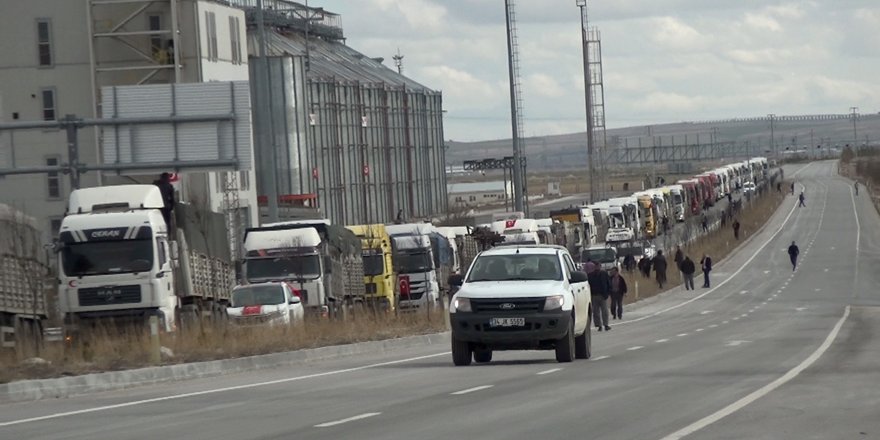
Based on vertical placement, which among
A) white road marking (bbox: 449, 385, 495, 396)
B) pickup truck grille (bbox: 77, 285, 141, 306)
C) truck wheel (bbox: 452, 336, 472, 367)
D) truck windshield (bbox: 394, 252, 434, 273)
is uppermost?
pickup truck grille (bbox: 77, 285, 141, 306)

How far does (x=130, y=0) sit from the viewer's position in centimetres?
7281

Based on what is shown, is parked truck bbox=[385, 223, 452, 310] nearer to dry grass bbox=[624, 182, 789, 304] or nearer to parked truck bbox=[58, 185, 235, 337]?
dry grass bbox=[624, 182, 789, 304]

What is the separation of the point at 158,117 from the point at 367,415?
2559 centimetres

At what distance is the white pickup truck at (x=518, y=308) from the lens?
2492cm

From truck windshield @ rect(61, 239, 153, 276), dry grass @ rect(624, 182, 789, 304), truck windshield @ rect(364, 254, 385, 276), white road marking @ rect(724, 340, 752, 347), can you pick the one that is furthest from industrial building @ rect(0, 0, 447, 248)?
white road marking @ rect(724, 340, 752, 347)

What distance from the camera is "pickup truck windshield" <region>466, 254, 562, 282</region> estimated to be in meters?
26.2

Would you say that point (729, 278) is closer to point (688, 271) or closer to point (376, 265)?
point (688, 271)

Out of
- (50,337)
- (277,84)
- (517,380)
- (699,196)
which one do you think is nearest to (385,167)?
(277,84)

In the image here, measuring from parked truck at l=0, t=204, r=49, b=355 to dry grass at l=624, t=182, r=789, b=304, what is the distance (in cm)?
3281

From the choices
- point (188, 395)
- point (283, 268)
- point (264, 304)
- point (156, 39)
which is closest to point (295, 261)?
point (283, 268)

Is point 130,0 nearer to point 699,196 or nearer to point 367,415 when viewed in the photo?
point 367,415

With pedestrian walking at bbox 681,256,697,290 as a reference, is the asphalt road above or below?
above

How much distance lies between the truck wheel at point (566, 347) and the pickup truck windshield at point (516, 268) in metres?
1.06

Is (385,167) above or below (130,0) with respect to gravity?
below
